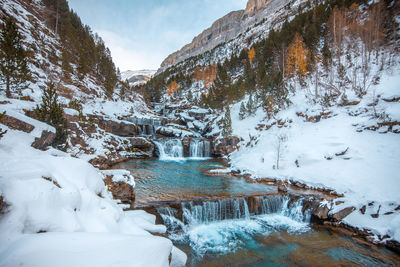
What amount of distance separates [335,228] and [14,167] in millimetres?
12320

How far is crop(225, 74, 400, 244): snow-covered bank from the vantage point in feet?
26.7

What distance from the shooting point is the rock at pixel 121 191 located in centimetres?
782

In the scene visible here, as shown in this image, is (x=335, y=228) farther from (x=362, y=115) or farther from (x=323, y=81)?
(x=323, y=81)

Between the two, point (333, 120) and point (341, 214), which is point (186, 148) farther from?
point (341, 214)

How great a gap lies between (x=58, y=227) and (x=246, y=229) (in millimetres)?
8038

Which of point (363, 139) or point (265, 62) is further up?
point (265, 62)

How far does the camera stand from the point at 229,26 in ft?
365

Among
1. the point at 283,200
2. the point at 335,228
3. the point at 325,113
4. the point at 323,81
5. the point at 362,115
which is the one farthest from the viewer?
the point at 323,81

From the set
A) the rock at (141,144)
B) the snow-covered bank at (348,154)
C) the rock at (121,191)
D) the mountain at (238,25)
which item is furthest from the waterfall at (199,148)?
the mountain at (238,25)

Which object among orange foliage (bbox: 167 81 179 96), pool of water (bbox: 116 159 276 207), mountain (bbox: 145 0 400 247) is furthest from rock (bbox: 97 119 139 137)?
orange foliage (bbox: 167 81 179 96)

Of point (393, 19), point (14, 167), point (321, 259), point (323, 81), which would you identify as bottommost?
point (321, 259)

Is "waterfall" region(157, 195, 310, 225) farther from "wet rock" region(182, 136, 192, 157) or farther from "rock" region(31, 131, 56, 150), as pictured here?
"wet rock" region(182, 136, 192, 157)

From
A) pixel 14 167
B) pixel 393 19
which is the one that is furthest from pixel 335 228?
pixel 393 19

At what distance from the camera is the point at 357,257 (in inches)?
245
